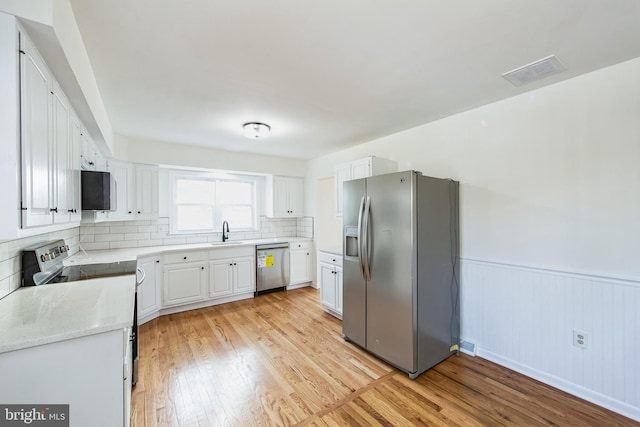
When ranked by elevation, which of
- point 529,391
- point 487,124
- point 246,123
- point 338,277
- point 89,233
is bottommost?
point 529,391

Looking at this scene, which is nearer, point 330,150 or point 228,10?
point 228,10

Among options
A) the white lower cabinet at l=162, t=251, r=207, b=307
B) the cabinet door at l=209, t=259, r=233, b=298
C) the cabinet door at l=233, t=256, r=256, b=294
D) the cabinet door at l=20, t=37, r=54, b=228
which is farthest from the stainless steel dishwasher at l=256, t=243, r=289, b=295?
the cabinet door at l=20, t=37, r=54, b=228

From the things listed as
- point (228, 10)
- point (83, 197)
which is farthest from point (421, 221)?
point (83, 197)

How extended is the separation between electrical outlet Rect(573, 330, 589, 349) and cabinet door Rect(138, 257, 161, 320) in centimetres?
431

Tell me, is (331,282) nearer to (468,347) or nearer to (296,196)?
(468,347)

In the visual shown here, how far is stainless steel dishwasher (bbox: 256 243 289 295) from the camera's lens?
14.6 feet

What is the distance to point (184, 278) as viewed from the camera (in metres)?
3.78

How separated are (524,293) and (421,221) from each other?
1112mm

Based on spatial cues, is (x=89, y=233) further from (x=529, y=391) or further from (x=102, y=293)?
(x=529, y=391)

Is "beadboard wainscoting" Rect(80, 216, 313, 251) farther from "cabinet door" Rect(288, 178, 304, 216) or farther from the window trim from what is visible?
"cabinet door" Rect(288, 178, 304, 216)

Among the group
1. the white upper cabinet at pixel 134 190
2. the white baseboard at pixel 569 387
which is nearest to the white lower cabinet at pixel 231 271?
the white upper cabinet at pixel 134 190

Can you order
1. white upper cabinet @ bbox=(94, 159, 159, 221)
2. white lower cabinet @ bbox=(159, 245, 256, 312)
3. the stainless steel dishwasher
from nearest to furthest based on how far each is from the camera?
white upper cabinet @ bbox=(94, 159, 159, 221) < white lower cabinet @ bbox=(159, 245, 256, 312) < the stainless steel dishwasher

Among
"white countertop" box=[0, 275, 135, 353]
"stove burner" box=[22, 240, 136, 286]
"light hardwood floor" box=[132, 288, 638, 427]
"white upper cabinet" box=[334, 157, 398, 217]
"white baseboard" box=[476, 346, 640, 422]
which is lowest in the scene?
"light hardwood floor" box=[132, 288, 638, 427]

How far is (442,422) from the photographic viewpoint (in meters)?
1.81
